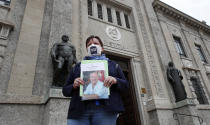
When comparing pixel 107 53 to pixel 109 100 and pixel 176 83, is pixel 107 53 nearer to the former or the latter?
pixel 176 83

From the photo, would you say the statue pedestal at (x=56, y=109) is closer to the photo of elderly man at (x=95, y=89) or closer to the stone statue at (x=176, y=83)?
the photo of elderly man at (x=95, y=89)

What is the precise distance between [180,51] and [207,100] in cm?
409

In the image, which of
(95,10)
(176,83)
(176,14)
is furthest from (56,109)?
(176,14)

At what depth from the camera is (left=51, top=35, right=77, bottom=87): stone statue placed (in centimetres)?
465

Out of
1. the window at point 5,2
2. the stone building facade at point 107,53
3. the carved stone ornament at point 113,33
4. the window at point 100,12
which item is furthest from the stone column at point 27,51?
the carved stone ornament at point 113,33

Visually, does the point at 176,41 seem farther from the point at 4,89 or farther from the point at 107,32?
the point at 4,89

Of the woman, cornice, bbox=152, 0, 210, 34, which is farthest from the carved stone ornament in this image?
the woman

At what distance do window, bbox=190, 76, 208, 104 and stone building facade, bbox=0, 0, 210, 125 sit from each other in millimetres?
40

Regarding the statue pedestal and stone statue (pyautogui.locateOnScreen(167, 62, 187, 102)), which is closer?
the statue pedestal

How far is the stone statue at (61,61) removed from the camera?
4648 mm

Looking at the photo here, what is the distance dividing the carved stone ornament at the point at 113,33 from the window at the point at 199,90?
641cm

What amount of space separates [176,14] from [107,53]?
8562mm

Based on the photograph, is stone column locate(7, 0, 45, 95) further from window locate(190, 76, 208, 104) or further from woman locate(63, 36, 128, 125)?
window locate(190, 76, 208, 104)

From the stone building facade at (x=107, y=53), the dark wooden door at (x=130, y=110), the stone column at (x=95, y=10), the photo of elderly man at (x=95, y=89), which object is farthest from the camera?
the stone column at (x=95, y=10)
